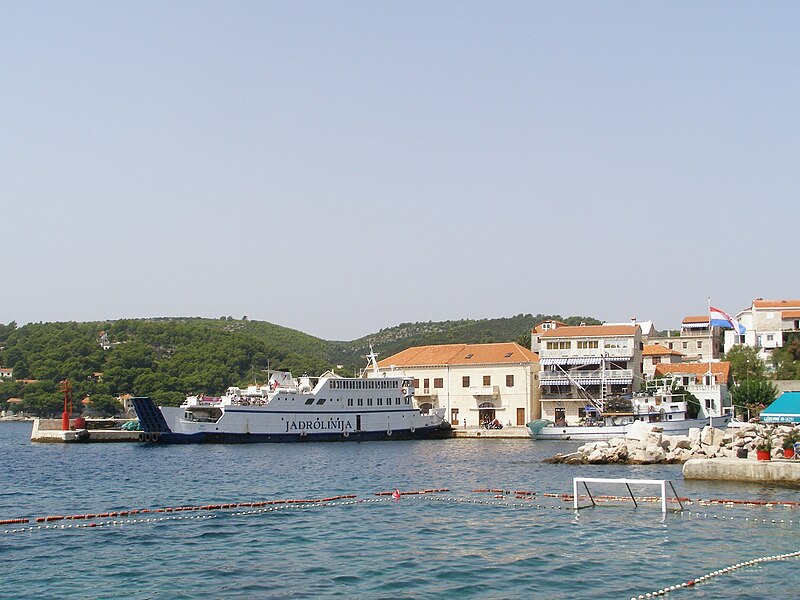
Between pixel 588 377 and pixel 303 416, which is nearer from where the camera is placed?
pixel 303 416

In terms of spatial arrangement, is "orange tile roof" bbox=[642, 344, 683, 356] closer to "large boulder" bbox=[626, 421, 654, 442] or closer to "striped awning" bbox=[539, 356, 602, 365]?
"striped awning" bbox=[539, 356, 602, 365]

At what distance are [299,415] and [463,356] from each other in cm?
1583

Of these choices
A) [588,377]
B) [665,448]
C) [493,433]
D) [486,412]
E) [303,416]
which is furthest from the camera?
[486,412]

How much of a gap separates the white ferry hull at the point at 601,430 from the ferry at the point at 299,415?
8.24 meters

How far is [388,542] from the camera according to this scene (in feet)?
67.6

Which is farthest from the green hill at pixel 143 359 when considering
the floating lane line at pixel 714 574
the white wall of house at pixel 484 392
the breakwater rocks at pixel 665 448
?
the floating lane line at pixel 714 574

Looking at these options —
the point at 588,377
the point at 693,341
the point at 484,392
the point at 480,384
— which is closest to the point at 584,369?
the point at 588,377

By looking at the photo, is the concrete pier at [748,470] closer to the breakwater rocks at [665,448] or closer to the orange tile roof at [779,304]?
the breakwater rocks at [665,448]

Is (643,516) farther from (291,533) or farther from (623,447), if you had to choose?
(623,447)

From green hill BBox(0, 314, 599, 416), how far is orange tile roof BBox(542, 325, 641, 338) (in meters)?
25.6

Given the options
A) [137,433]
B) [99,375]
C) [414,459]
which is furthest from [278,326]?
[414,459]

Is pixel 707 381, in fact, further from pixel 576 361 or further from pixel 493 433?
pixel 493 433

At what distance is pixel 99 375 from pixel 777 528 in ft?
379

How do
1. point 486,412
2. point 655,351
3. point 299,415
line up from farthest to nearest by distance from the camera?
point 655,351
point 486,412
point 299,415
